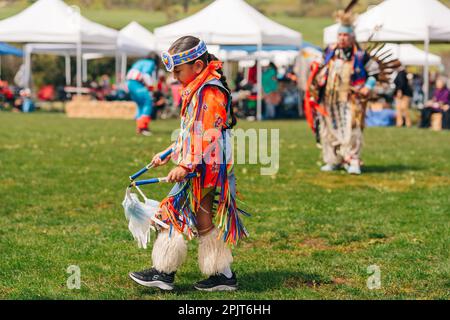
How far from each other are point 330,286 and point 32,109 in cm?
2542

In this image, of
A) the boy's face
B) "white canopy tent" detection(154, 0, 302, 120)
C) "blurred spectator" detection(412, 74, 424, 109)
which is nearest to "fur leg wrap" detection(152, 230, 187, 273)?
the boy's face

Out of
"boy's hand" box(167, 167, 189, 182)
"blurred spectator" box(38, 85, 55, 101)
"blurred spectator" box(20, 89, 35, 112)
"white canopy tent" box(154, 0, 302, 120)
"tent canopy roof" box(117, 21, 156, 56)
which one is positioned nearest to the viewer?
"boy's hand" box(167, 167, 189, 182)

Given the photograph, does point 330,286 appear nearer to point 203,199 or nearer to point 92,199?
point 203,199

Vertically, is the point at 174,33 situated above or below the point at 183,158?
above

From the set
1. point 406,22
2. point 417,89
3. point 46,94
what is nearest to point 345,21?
point 406,22

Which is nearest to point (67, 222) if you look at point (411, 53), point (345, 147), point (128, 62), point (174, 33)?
point (345, 147)

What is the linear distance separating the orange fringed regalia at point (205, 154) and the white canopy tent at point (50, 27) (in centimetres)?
2101

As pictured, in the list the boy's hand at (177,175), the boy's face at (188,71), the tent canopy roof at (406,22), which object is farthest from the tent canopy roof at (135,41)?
the boy's hand at (177,175)

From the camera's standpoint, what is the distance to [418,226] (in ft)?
26.0

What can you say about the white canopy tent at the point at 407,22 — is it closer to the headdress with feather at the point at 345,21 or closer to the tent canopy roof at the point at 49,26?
the tent canopy roof at the point at 49,26

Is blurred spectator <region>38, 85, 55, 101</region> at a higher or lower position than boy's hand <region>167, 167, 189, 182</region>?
lower

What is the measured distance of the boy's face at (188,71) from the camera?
5.44m

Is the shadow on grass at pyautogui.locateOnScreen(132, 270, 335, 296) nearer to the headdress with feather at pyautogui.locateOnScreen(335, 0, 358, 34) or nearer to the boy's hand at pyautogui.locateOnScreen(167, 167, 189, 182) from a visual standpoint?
the boy's hand at pyautogui.locateOnScreen(167, 167, 189, 182)

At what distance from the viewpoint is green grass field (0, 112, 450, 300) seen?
5.76m
